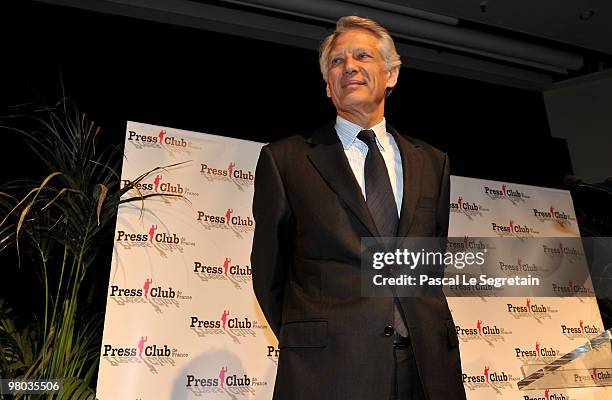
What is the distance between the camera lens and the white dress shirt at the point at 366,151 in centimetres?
162

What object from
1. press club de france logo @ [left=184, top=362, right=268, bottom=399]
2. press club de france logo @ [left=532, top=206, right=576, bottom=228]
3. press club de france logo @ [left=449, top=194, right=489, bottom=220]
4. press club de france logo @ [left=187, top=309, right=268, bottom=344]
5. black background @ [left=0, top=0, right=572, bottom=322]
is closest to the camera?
press club de france logo @ [left=184, top=362, right=268, bottom=399]

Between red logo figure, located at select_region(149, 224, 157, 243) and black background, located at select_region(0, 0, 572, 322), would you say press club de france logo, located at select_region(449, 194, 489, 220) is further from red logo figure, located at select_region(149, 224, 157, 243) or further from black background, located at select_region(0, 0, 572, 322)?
red logo figure, located at select_region(149, 224, 157, 243)

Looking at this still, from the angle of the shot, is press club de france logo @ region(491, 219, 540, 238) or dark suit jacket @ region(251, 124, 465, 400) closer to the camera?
dark suit jacket @ region(251, 124, 465, 400)

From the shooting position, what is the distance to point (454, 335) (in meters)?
1.51

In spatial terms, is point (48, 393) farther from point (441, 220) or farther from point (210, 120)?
point (210, 120)

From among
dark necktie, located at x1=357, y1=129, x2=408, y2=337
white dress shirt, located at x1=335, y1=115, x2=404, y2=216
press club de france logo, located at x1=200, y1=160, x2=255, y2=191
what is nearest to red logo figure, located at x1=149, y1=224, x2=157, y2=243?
press club de france logo, located at x1=200, y1=160, x2=255, y2=191

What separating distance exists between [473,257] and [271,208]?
620mm

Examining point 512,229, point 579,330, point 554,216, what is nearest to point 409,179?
point 512,229

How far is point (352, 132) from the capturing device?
5.69ft

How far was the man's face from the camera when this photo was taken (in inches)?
69.2

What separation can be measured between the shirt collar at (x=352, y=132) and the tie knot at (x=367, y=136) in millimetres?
23

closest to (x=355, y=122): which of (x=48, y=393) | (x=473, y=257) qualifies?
(x=473, y=257)

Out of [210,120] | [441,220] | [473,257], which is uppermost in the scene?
[210,120]

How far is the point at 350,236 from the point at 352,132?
406 mm
